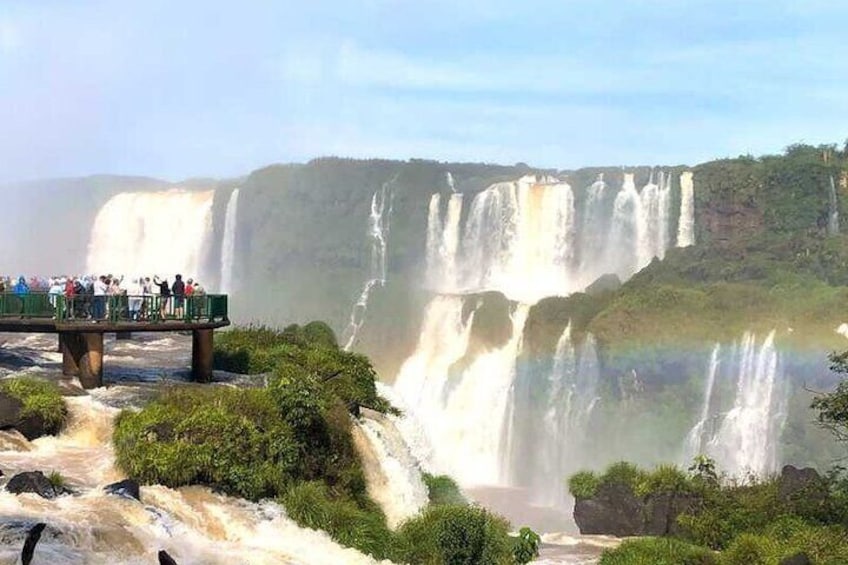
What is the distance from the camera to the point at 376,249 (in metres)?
85.1

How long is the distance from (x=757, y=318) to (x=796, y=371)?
278 inches

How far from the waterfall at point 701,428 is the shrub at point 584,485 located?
21134mm

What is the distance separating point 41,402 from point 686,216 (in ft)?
201

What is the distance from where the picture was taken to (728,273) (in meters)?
72.4

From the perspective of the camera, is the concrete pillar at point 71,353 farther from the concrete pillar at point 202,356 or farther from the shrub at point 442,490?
the shrub at point 442,490

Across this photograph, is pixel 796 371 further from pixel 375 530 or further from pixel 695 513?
pixel 375 530

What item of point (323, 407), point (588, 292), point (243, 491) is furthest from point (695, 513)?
point (588, 292)

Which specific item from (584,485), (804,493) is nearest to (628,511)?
(584,485)

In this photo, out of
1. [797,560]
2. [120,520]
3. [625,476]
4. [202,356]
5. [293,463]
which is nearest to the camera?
[120,520]

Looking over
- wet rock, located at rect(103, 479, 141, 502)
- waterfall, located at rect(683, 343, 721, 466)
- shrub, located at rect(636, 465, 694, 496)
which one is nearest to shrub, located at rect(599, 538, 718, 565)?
shrub, located at rect(636, 465, 694, 496)

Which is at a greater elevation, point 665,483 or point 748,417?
point 748,417

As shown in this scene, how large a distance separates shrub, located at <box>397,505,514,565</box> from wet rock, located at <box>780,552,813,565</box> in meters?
6.61

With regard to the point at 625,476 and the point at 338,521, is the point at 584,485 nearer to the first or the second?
the point at 625,476

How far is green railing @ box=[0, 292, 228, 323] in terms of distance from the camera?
26.2 m
